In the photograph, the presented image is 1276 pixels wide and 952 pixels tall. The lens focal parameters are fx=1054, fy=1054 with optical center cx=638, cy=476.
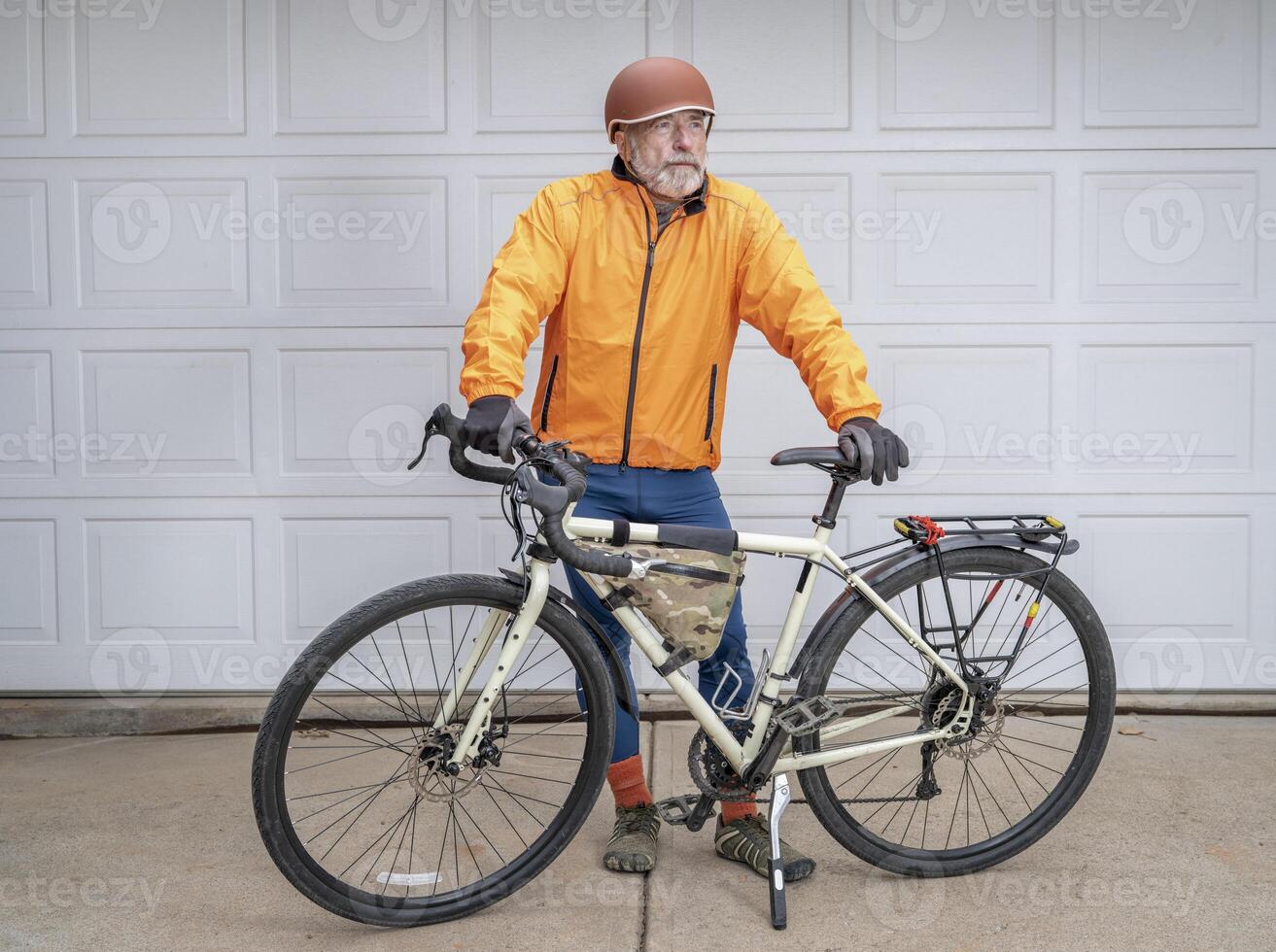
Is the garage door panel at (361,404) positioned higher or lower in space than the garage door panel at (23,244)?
lower

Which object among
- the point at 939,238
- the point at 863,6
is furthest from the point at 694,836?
the point at 863,6

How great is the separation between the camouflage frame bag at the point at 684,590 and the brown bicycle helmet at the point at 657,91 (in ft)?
3.02

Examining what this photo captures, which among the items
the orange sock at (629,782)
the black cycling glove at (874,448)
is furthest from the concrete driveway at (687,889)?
the black cycling glove at (874,448)

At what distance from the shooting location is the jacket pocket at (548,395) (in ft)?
7.97

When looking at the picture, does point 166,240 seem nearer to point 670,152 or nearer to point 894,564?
point 670,152

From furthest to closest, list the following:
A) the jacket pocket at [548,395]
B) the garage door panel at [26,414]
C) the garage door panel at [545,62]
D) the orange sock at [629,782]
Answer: the garage door panel at [26,414] → the garage door panel at [545,62] → the orange sock at [629,782] → the jacket pocket at [548,395]

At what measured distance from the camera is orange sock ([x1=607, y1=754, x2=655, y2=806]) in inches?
100

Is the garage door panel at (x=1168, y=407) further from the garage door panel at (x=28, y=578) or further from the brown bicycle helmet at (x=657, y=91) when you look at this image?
the garage door panel at (x=28, y=578)

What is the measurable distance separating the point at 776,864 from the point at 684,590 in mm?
620

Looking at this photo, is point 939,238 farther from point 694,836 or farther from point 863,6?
point 694,836

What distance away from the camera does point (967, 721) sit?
2.36 m

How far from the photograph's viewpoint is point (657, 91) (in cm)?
223

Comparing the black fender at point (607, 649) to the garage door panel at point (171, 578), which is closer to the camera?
the black fender at point (607, 649)

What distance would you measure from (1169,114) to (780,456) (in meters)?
2.25
